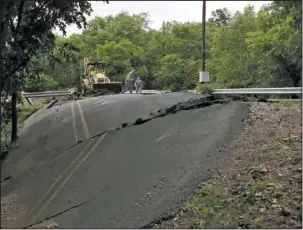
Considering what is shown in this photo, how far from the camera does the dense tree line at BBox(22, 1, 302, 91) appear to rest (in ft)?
78.0

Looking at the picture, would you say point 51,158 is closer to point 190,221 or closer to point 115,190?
point 115,190

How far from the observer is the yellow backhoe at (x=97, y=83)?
24.7 m

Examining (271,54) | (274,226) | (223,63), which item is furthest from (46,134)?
(223,63)

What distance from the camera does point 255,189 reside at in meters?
6.64

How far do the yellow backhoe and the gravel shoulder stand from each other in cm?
1542

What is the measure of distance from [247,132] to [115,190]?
9.61ft

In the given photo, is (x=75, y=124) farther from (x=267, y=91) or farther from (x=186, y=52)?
(x=186, y=52)

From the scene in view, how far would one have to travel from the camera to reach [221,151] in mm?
8297

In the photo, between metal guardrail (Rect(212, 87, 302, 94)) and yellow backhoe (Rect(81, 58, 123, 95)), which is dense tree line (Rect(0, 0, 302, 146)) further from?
metal guardrail (Rect(212, 87, 302, 94))

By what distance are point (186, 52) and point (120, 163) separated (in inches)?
1405

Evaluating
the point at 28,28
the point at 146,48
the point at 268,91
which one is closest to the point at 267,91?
the point at 268,91

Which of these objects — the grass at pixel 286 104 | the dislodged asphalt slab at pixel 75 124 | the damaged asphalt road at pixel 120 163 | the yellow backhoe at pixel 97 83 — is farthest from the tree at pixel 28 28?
the yellow backhoe at pixel 97 83

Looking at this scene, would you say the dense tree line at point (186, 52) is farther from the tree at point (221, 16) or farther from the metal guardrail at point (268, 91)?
the tree at point (221, 16)

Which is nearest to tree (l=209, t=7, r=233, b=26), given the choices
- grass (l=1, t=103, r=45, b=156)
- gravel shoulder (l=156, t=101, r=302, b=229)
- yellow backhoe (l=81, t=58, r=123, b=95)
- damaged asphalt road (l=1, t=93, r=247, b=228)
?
yellow backhoe (l=81, t=58, r=123, b=95)
